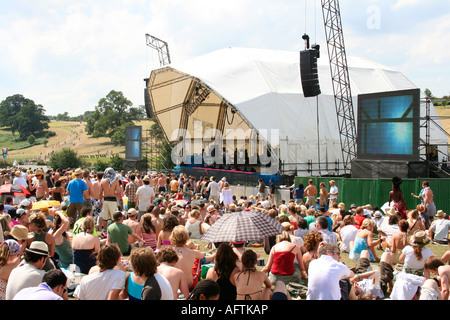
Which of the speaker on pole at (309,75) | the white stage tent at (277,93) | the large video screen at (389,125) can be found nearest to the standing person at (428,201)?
the large video screen at (389,125)

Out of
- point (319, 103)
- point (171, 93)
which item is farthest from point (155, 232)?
point (171, 93)

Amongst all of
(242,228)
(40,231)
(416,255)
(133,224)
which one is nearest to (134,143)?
(133,224)

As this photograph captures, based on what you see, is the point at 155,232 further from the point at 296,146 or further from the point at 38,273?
the point at 296,146

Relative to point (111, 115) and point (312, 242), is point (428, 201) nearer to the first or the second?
point (312, 242)

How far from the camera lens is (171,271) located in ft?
15.1

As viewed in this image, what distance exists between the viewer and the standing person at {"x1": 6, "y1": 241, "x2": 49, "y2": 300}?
429 cm

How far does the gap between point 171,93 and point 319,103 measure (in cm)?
1115

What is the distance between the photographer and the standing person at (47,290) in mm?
3336

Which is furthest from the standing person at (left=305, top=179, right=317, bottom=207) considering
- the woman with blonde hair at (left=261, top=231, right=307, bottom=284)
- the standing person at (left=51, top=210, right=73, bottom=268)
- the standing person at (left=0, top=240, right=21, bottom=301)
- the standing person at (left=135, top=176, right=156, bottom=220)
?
the standing person at (left=0, top=240, right=21, bottom=301)

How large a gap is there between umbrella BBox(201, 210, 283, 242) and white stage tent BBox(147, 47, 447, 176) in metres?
17.2

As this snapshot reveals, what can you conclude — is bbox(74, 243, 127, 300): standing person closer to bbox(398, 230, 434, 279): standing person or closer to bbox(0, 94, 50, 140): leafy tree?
bbox(398, 230, 434, 279): standing person

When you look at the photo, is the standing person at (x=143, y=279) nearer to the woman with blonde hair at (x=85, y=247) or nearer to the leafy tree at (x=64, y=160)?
the woman with blonde hair at (x=85, y=247)
